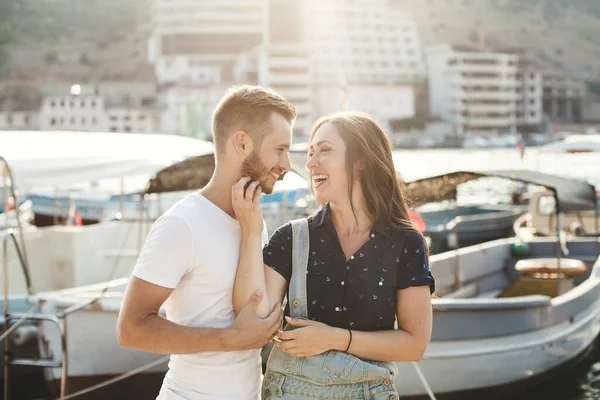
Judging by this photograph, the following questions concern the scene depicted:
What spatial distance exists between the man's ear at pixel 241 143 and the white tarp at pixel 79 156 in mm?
4183

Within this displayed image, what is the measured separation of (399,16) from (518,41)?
157 feet

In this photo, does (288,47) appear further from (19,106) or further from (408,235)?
(408,235)

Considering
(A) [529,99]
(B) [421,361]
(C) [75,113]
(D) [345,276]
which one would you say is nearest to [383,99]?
(A) [529,99]

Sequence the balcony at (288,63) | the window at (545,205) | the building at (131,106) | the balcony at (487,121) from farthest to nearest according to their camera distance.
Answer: the balcony at (487,121) → the building at (131,106) → the balcony at (288,63) → the window at (545,205)

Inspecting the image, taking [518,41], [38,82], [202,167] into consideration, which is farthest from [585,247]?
[518,41]

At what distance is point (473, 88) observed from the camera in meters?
114

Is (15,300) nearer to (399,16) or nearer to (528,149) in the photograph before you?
(528,149)

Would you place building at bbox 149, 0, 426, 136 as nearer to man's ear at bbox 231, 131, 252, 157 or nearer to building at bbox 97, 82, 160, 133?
building at bbox 97, 82, 160, 133

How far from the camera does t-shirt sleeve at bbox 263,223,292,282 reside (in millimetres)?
2303

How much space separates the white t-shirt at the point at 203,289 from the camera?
221 cm

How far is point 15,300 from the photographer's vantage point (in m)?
7.95

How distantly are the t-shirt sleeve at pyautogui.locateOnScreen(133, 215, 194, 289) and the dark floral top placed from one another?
1.12ft

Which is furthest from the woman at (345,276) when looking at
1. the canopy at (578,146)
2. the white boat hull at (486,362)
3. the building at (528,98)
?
the building at (528,98)

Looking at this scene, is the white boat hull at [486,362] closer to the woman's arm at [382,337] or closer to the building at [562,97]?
the woman's arm at [382,337]
